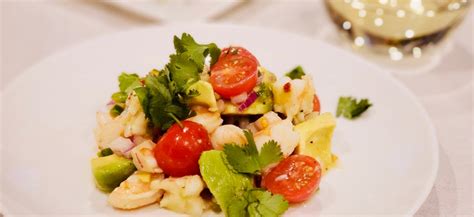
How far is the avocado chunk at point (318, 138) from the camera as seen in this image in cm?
185

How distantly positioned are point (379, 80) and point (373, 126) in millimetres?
213

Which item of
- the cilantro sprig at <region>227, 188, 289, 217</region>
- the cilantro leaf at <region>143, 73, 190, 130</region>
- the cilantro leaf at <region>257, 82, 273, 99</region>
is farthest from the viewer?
the cilantro leaf at <region>257, 82, 273, 99</region>

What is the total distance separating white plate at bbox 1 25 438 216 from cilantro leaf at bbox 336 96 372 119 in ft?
0.09

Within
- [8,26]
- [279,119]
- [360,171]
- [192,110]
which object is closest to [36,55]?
[8,26]

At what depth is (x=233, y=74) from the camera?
72.1 inches

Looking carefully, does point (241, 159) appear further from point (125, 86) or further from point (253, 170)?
point (125, 86)

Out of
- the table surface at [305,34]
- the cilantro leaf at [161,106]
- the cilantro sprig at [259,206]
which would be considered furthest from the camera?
the table surface at [305,34]

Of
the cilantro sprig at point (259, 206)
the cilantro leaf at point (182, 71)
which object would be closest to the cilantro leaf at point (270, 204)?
the cilantro sprig at point (259, 206)

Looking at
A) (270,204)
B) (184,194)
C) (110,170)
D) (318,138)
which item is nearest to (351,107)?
(318,138)

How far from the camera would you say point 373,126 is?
6.84 ft

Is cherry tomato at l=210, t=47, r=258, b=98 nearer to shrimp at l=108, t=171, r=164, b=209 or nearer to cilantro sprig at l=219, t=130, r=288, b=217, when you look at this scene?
cilantro sprig at l=219, t=130, r=288, b=217

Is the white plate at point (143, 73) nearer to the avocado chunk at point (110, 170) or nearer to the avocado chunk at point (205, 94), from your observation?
the avocado chunk at point (110, 170)

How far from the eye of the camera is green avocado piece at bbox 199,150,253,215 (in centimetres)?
168

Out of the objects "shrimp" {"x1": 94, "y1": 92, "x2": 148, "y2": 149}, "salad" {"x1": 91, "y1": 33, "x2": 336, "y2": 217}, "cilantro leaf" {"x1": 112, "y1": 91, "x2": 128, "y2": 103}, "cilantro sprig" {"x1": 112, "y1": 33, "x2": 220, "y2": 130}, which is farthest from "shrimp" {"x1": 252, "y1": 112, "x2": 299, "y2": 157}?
"cilantro leaf" {"x1": 112, "y1": 91, "x2": 128, "y2": 103}
